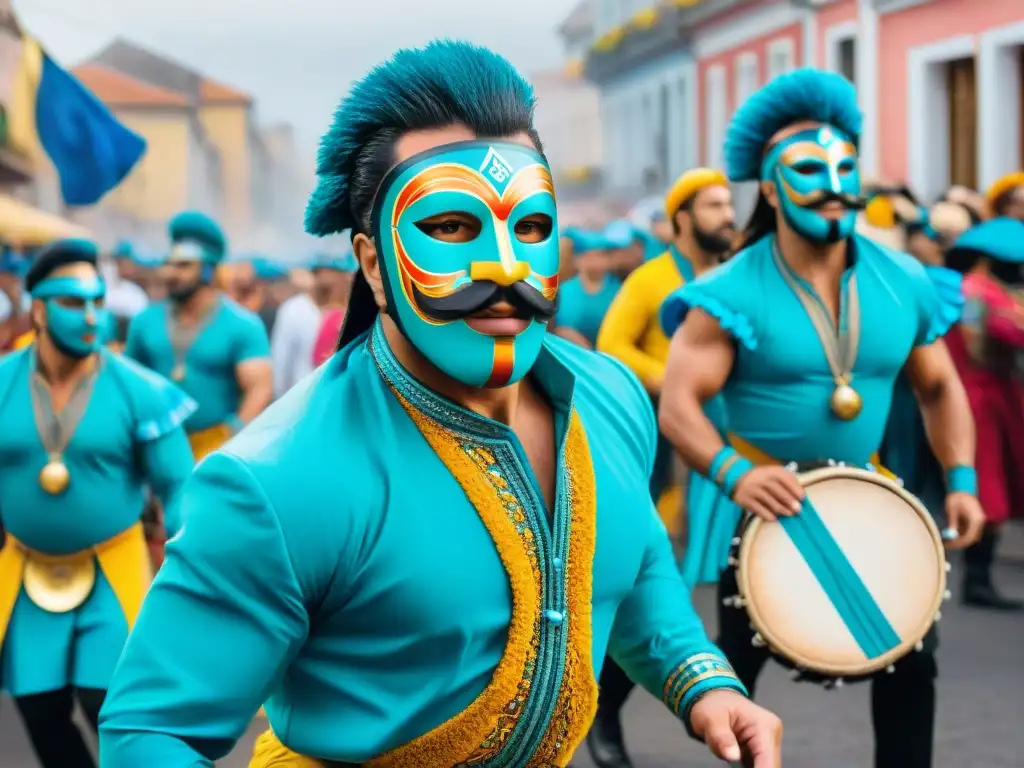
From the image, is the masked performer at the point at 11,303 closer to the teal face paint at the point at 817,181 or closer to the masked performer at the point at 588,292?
the masked performer at the point at 588,292

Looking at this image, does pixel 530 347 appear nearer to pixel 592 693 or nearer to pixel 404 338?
pixel 404 338

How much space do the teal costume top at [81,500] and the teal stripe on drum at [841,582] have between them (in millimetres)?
1879

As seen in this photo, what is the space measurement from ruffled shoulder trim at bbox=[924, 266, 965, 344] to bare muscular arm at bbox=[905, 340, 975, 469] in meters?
0.09

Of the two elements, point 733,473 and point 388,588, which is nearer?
point 388,588

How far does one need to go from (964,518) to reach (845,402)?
55 cm

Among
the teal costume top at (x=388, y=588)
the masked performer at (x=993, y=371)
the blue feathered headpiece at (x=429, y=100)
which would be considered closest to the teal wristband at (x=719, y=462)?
the teal costume top at (x=388, y=588)

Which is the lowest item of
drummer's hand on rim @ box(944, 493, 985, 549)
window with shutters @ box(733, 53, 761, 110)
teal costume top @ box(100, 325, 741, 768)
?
drummer's hand on rim @ box(944, 493, 985, 549)

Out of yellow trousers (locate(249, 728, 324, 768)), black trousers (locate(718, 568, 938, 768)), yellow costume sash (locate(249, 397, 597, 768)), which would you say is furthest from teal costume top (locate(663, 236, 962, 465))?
yellow trousers (locate(249, 728, 324, 768))

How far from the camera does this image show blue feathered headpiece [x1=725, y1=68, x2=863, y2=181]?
5.07 m

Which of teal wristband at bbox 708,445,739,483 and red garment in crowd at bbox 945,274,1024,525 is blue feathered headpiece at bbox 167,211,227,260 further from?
teal wristband at bbox 708,445,739,483

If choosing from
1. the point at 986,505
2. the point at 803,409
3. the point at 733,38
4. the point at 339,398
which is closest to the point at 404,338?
the point at 339,398

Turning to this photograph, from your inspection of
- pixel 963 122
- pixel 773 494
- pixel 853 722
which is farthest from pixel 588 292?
pixel 963 122

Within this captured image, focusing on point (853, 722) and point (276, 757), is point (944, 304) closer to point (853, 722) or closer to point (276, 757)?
point (853, 722)

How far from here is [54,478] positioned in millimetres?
5332
